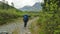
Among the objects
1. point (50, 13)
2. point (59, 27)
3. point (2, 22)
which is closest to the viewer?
point (59, 27)

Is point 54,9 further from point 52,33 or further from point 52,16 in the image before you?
point 52,33

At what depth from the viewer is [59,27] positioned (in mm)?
12414

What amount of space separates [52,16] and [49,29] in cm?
84

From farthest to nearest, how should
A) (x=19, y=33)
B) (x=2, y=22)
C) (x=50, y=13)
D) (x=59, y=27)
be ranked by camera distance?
(x=2, y=22) < (x=19, y=33) < (x=50, y=13) < (x=59, y=27)

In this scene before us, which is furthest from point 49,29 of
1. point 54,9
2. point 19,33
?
point 19,33

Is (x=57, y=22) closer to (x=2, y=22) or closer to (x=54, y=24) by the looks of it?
(x=54, y=24)

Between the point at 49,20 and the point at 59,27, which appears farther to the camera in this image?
the point at 49,20

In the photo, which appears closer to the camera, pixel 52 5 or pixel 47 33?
pixel 52 5

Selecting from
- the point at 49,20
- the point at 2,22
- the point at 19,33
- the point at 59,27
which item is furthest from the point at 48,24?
the point at 2,22

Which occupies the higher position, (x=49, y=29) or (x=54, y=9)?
(x=54, y=9)

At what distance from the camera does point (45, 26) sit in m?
13.6

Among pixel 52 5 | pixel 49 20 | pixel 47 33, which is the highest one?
pixel 52 5

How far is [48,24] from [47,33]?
59 centimetres

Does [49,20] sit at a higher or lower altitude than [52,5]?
lower
